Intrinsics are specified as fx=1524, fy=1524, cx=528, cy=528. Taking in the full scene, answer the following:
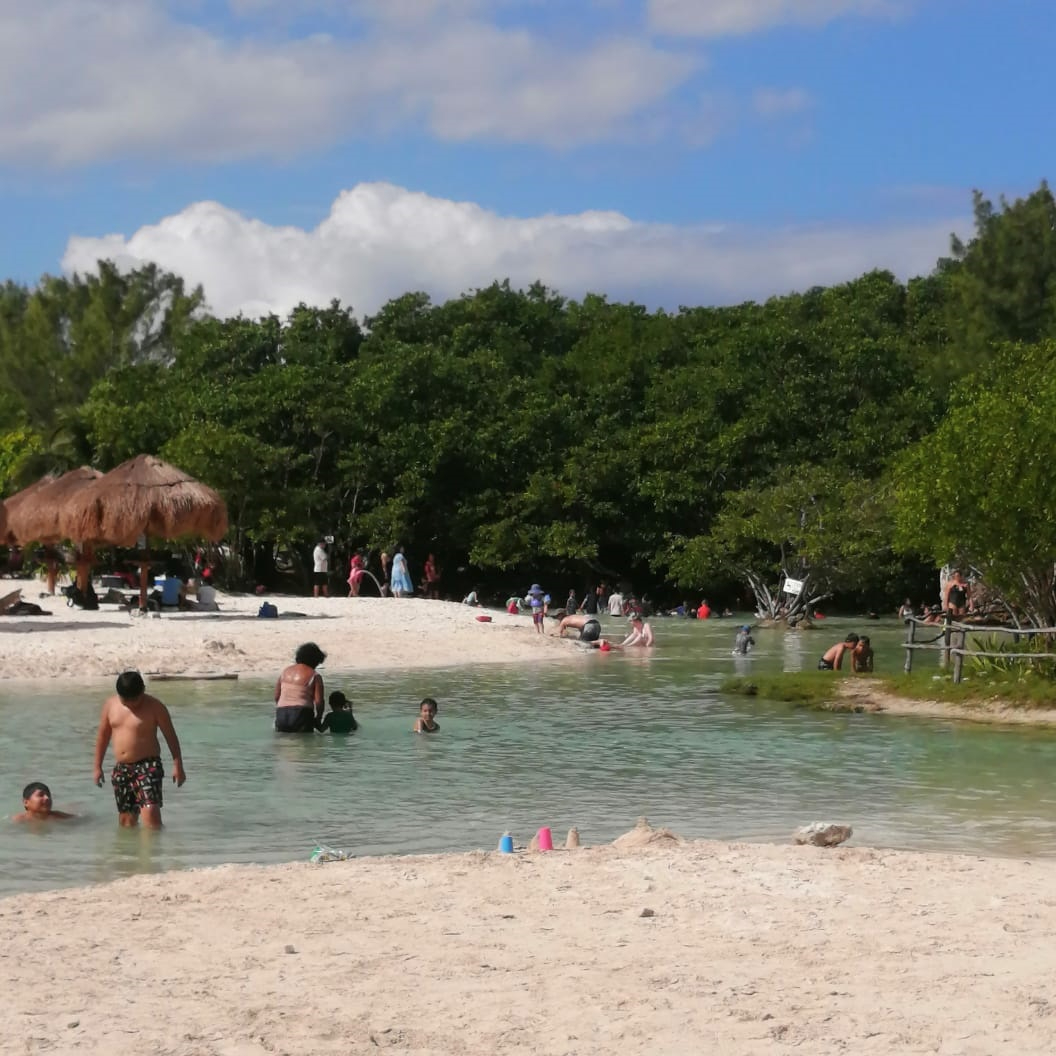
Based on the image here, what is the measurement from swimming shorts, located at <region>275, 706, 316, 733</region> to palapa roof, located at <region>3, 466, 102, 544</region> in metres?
14.0

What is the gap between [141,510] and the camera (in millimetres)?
27766

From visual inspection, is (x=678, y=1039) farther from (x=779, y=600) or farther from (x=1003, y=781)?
(x=779, y=600)

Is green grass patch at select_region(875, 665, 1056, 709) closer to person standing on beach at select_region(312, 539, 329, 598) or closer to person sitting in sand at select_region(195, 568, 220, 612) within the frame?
person sitting in sand at select_region(195, 568, 220, 612)

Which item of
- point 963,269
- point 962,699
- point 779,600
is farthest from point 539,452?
point 962,699

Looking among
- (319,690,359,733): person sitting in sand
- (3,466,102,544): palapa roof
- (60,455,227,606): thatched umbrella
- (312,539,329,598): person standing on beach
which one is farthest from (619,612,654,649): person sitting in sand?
(319,690,359,733): person sitting in sand

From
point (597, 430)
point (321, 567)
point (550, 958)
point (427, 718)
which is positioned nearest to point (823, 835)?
point (550, 958)

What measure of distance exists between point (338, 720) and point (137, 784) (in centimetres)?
541

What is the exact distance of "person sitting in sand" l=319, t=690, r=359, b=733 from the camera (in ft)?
53.4

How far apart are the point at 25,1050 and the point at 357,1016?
1280 mm

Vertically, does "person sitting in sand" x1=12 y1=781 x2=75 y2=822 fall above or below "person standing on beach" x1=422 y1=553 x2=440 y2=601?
below

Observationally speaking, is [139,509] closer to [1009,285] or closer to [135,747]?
[135,747]

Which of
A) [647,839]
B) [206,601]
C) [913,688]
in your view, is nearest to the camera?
[647,839]

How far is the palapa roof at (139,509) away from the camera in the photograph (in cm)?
2781

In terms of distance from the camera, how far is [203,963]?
22.8 ft
